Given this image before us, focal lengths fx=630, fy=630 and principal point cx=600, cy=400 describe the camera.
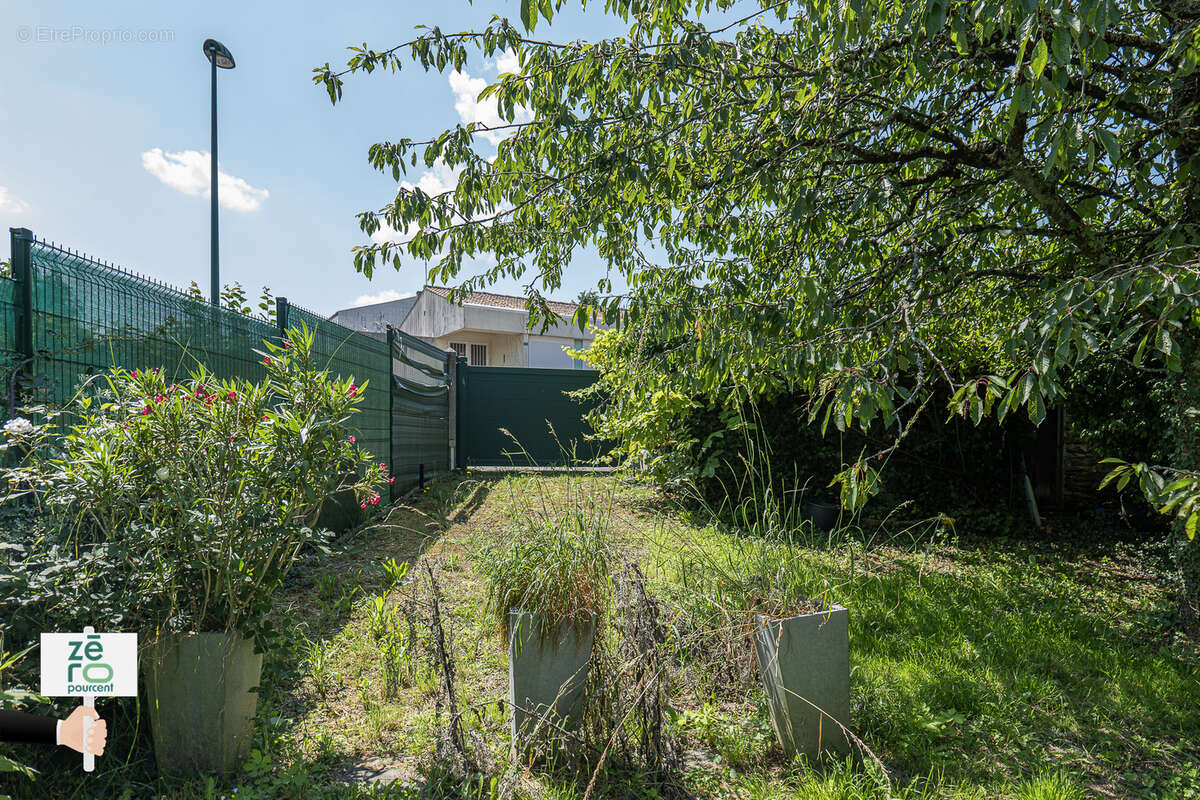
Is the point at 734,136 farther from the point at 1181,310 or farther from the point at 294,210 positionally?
the point at 294,210

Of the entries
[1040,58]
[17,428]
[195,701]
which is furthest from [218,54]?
[1040,58]

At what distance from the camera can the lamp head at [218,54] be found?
22.5 ft

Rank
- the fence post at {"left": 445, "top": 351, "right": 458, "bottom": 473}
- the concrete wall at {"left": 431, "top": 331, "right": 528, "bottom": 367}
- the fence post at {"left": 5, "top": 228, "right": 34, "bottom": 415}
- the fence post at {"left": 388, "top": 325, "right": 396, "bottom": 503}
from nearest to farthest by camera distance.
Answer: the fence post at {"left": 5, "top": 228, "right": 34, "bottom": 415}
the fence post at {"left": 388, "top": 325, "right": 396, "bottom": 503}
the fence post at {"left": 445, "top": 351, "right": 458, "bottom": 473}
the concrete wall at {"left": 431, "top": 331, "right": 528, "bottom": 367}

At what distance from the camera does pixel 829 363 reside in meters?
2.95

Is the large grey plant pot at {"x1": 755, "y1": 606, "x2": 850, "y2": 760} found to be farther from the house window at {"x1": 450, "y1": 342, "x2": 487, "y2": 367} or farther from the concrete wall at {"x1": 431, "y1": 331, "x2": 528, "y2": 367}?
the house window at {"x1": 450, "y1": 342, "x2": 487, "y2": 367}

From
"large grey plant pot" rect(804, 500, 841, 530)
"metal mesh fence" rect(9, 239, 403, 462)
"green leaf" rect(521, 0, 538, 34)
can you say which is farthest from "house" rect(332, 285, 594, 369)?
"green leaf" rect(521, 0, 538, 34)

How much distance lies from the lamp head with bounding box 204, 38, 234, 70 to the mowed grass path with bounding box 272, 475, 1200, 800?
6.07 meters

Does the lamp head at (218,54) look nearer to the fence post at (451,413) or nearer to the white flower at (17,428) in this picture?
the fence post at (451,413)

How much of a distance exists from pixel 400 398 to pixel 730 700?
5271 millimetres

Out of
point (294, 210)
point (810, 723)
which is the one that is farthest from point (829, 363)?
point (294, 210)

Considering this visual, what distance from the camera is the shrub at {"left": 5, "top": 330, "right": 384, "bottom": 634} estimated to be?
192 cm

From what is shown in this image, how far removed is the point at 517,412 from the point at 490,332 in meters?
9.25

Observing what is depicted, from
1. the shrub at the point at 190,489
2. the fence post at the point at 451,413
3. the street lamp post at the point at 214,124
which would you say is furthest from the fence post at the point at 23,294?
the fence post at the point at 451,413

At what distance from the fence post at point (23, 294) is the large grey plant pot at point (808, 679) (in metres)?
2.94
